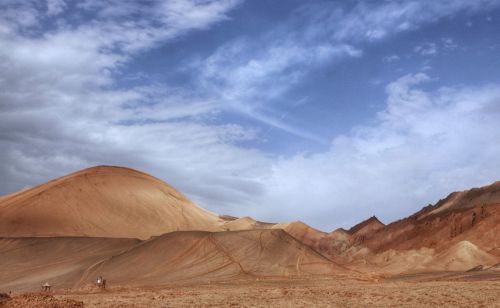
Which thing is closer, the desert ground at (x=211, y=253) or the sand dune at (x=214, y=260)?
the desert ground at (x=211, y=253)

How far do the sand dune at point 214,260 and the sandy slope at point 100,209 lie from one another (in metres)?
29.0

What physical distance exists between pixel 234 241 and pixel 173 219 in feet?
141

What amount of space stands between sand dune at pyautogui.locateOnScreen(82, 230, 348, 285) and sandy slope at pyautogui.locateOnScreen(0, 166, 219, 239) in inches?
1142

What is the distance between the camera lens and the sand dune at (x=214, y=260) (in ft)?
172

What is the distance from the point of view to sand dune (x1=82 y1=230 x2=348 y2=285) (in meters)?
52.6

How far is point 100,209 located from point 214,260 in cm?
4292

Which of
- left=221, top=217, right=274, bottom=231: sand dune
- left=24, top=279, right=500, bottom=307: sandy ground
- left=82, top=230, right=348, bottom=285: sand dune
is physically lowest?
left=24, top=279, right=500, bottom=307: sandy ground

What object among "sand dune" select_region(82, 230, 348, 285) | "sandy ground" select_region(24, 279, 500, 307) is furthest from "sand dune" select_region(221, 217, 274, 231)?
"sandy ground" select_region(24, 279, 500, 307)

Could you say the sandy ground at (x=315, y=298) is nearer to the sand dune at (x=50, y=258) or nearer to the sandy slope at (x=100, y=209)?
the sand dune at (x=50, y=258)

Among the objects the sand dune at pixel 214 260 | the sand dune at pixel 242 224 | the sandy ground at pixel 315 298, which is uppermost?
the sand dune at pixel 242 224

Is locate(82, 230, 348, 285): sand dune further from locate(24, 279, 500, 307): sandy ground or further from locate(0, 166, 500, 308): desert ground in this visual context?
locate(24, 279, 500, 307): sandy ground

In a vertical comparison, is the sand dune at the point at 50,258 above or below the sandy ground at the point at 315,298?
above

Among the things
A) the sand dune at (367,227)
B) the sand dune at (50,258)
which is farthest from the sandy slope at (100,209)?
the sand dune at (367,227)

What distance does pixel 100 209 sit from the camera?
93312 millimetres
